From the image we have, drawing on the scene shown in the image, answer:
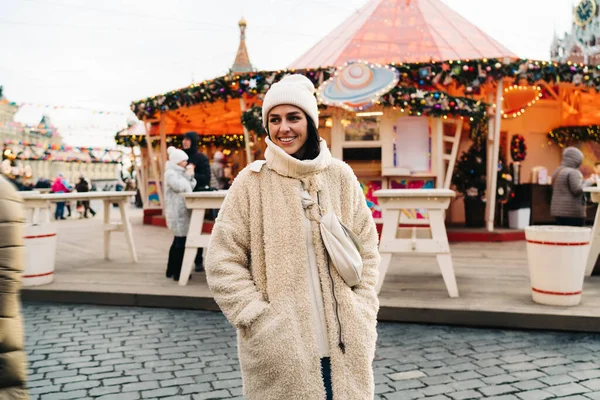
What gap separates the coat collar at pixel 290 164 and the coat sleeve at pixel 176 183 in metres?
4.52

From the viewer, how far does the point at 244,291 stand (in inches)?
69.4

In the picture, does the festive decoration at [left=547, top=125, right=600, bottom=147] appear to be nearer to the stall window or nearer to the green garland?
the green garland

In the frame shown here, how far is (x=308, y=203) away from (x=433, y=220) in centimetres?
351

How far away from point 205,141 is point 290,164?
16.6m

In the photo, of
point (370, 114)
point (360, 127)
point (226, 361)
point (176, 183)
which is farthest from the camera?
point (360, 127)

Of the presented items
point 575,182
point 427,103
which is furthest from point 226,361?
point 427,103

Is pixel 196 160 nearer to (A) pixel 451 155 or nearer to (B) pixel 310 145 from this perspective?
(A) pixel 451 155

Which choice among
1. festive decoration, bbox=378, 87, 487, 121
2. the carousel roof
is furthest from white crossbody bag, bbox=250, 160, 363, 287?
the carousel roof

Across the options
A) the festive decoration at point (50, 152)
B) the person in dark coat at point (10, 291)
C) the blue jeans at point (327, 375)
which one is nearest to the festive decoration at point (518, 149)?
the blue jeans at point (327, 375)

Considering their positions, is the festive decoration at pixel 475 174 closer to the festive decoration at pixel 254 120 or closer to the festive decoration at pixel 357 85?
the festive decoration at pixel 357 85

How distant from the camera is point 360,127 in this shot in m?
10.1

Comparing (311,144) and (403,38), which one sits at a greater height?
(403,38)

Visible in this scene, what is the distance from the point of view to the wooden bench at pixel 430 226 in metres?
5.06

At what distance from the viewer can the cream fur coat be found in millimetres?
1708
